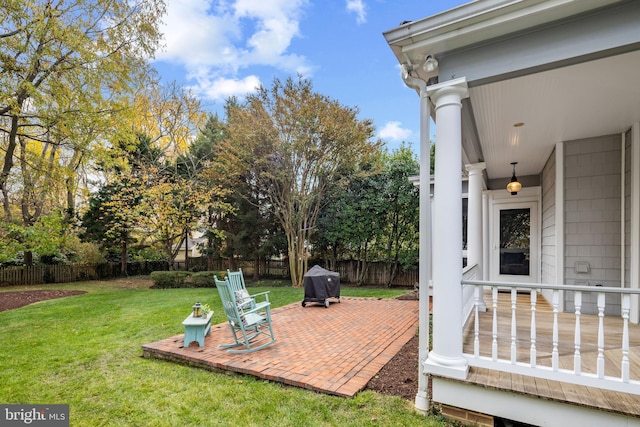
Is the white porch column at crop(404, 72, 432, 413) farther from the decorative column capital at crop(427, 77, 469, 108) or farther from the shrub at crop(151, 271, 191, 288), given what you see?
the shrub at crop(151, 271, 191, 288)

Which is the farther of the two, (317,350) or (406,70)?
(317,350)

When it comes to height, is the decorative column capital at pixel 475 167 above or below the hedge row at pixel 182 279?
above

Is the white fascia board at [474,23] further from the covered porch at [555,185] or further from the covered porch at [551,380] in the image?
the covered porch at [551,380]

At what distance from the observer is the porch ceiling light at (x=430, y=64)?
2.78 metres

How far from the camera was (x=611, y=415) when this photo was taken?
6.98 feet

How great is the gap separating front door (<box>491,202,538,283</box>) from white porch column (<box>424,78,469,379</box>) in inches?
199

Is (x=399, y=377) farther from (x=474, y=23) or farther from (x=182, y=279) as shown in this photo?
(x=182, y=279)

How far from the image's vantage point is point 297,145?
35.0 ft

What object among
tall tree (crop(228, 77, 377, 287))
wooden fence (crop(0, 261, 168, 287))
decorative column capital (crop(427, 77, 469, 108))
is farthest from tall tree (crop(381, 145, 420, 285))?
wooden fence (crop(0, 261, 168, 287))

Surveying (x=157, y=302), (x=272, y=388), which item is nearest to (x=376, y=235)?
(x=157, y=302)

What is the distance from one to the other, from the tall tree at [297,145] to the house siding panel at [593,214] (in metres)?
6.83

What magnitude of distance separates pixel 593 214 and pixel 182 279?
39.1 feet

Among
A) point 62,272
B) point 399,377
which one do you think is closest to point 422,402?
point 399,377

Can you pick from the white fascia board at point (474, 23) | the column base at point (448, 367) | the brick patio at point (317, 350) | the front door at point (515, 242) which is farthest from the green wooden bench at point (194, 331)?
the front door at point (515, 242)
